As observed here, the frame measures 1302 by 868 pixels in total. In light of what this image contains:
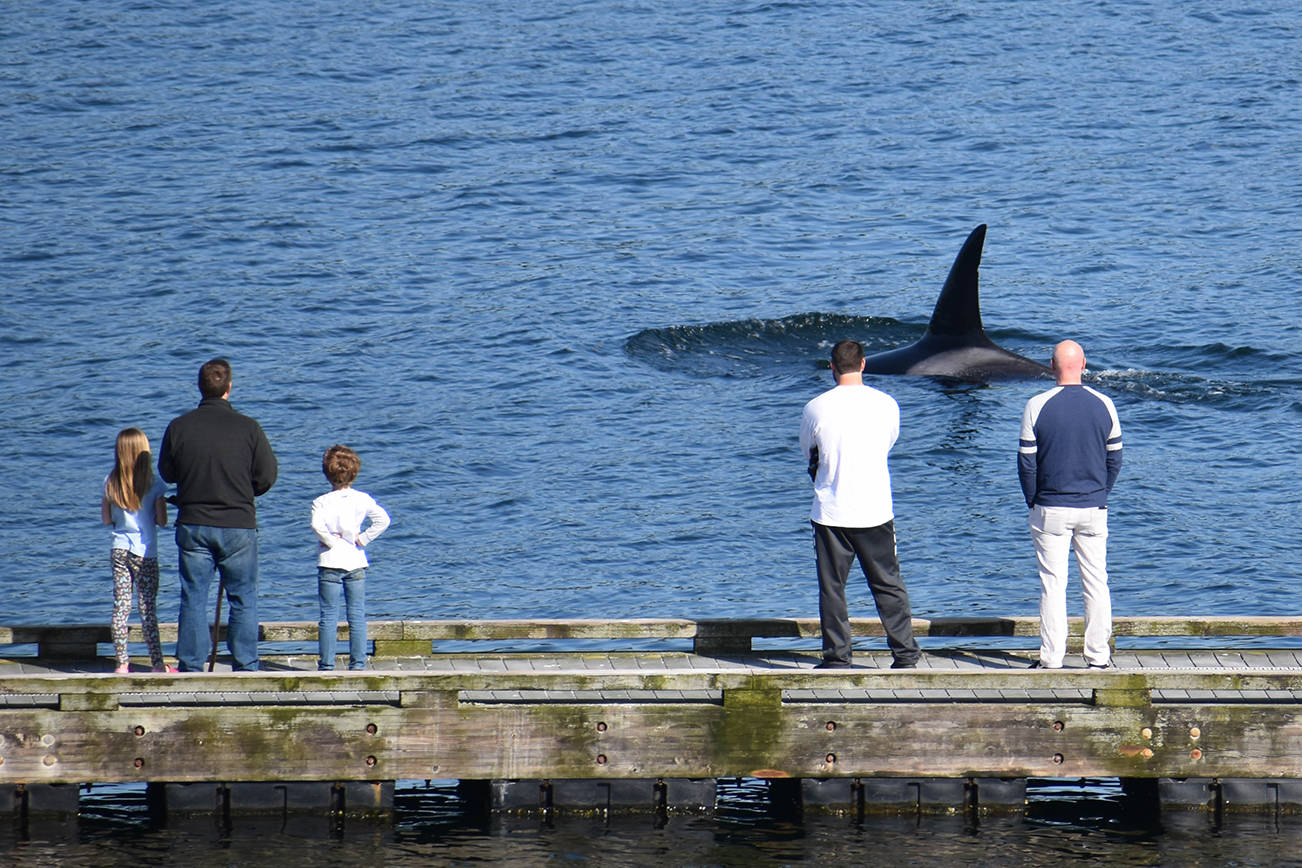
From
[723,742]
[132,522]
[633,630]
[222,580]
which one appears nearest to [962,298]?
[633,630]

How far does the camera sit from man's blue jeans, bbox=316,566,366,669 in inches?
446

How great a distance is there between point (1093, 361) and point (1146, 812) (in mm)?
15600

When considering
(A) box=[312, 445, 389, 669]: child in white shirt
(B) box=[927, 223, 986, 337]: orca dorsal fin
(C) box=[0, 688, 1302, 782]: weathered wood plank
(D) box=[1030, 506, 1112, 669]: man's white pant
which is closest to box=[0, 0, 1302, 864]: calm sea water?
(C) box=[0, 688, 1302, 782]: weathered wood plank

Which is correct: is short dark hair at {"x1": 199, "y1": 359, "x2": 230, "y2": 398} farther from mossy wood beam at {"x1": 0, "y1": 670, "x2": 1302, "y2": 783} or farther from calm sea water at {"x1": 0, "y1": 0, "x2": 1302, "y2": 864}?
calm sea water at {"x1": 0, "y1": 0, "x2": 1302, "y2": 864}

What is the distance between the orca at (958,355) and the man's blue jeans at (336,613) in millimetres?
15076

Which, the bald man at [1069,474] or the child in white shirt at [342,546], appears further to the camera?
the child in white shirt at [342,546]

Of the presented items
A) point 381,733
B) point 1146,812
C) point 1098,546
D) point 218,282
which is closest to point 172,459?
point 381,733

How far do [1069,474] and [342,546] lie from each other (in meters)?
4.48

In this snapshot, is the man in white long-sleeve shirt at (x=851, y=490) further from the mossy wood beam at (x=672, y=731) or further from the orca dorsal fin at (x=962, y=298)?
the orca dorsal fin at (x=962, y=298)

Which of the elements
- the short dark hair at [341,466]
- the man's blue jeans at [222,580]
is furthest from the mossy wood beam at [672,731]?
the short dark hair at [341,466]

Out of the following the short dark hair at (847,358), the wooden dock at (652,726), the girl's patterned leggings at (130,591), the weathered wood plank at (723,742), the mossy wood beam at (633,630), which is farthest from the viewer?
the mossy wood beam at (633,630)

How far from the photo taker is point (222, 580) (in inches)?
441

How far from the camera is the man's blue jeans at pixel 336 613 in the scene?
37.2ft

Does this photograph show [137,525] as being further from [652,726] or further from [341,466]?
[652,726]
